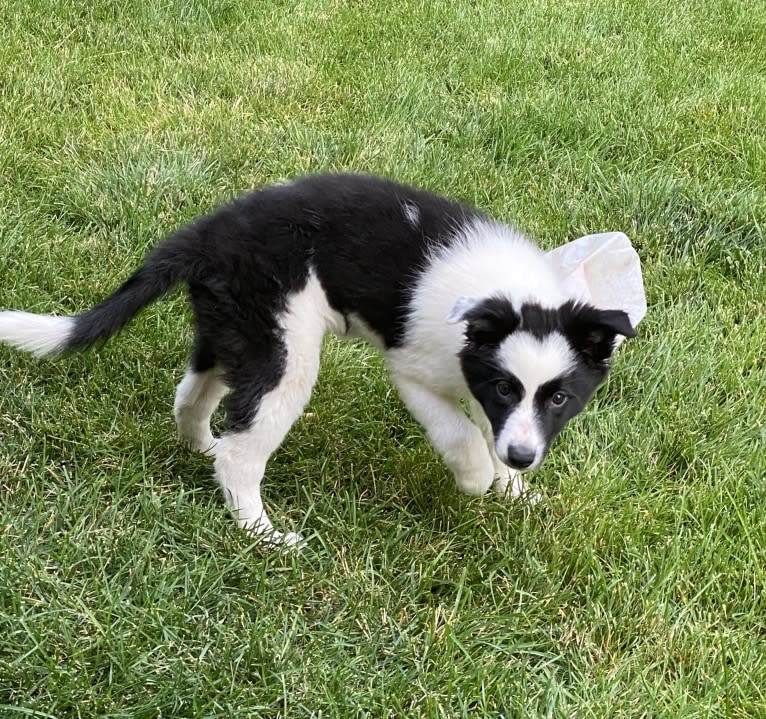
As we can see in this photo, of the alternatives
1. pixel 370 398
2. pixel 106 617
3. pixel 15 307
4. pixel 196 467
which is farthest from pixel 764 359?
pixel 15 307

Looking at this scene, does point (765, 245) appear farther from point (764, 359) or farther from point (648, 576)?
point (648, 576)

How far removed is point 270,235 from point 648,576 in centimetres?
172

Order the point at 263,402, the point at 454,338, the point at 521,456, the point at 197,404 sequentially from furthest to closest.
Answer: the point at 197,404 → the point at 454,338 → the point at 263,402 → the point at 521,456

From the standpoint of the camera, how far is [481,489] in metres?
3.13

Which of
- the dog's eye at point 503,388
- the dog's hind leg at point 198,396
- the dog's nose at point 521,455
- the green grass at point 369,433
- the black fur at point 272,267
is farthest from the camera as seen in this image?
the dog's hind leg at point 198,396

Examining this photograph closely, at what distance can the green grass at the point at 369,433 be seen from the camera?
2543 millimetres

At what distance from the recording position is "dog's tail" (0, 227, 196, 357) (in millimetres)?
2912

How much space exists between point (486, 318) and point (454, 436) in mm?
461

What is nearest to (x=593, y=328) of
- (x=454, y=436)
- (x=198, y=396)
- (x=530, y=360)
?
(x=530, y=360)

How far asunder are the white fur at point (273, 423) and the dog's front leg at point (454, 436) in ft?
1.25

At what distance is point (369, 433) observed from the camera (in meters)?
3.57

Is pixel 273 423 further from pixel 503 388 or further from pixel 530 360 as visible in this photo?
pixel 530 360

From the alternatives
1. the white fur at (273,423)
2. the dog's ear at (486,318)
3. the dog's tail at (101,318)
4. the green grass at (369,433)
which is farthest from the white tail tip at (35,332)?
the dog's ear at (486,318)

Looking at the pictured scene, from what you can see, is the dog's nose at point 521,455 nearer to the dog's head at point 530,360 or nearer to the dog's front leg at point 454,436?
the dog's head at point 530,360
